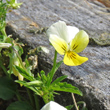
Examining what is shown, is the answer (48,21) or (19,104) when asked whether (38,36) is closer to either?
(48,21)

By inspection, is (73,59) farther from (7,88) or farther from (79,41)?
(7,88)

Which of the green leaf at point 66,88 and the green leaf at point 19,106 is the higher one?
the green leaf at point 66,88

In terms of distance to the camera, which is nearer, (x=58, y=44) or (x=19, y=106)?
(x=58, y=44)

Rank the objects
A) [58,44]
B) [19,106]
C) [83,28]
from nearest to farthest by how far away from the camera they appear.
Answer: [58,44] → [19,106] → [83,28]

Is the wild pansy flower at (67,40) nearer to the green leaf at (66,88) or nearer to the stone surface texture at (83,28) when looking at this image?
the green leaf at (66,88)

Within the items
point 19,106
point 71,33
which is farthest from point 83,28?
point 19,106

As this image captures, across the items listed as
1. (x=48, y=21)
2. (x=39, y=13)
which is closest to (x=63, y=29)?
(x=48, y=21)

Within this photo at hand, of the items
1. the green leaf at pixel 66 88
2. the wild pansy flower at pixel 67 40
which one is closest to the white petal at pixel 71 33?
the wild pansy flower at pixel 67 40
